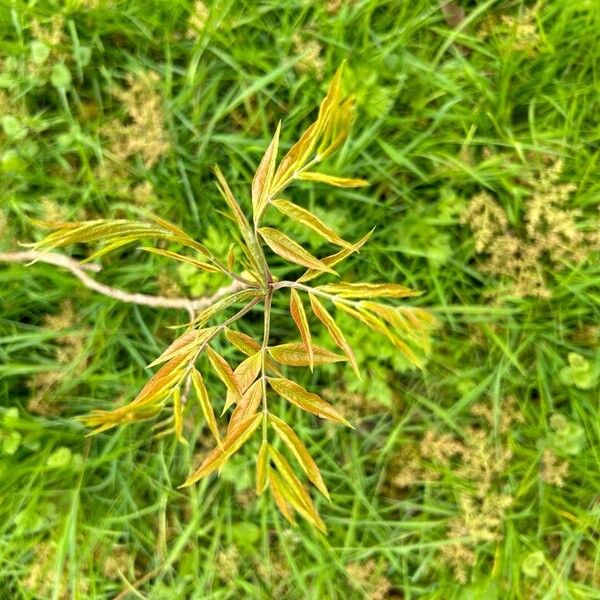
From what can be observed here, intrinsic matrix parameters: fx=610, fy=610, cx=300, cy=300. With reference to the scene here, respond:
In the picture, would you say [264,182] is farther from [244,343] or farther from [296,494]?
[296,494]

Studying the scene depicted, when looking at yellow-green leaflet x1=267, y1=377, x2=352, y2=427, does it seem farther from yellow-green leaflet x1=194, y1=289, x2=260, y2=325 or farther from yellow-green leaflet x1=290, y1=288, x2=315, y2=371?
yellow-green leaflet x1=194, y1=289, x2=260, y2=325

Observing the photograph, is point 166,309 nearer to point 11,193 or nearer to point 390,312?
point 11,193

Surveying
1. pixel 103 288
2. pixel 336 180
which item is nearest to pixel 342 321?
pixel 103 288

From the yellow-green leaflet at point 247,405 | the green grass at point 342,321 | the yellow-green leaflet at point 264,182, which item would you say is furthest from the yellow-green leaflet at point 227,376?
the green grass at point 342,321

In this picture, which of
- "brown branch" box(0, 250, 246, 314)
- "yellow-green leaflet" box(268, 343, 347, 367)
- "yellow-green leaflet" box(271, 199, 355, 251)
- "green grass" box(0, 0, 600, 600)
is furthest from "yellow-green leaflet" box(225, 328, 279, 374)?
"green grass" box(0, 0, 600, 600)

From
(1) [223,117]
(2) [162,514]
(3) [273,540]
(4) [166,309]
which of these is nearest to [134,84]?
(1) [223,117]
